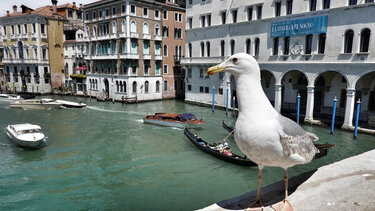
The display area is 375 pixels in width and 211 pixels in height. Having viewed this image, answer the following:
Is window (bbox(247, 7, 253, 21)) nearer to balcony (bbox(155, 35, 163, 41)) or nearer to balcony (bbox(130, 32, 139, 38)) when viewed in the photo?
balcony (bbox(155, 35, 163, 41))

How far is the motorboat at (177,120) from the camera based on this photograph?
18384 mm

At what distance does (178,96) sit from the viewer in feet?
117

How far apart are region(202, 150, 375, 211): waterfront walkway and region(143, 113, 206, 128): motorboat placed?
1389cm

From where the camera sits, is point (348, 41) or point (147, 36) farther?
point (147, 36)

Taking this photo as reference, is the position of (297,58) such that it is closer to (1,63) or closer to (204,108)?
(204,108)

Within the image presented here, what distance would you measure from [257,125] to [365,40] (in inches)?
678

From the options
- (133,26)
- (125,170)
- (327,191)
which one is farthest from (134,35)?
(327,191)

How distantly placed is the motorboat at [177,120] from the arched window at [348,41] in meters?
10.5

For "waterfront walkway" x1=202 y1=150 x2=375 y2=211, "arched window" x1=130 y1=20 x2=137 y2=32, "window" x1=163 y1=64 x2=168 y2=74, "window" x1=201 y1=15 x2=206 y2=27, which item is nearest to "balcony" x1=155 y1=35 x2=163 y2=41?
"arched window" x1=130 y1=20 x2=137 y2=32

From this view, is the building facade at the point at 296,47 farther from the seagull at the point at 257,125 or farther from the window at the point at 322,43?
the seagull at the point at 257,125

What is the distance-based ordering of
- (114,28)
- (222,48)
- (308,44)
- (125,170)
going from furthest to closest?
(114,28) < (222,48) < (308,44) < (125,170)

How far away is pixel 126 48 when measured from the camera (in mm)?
29469

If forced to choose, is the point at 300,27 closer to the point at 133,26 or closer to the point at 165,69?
the point at 133,26

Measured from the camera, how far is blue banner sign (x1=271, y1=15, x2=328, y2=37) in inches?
694
